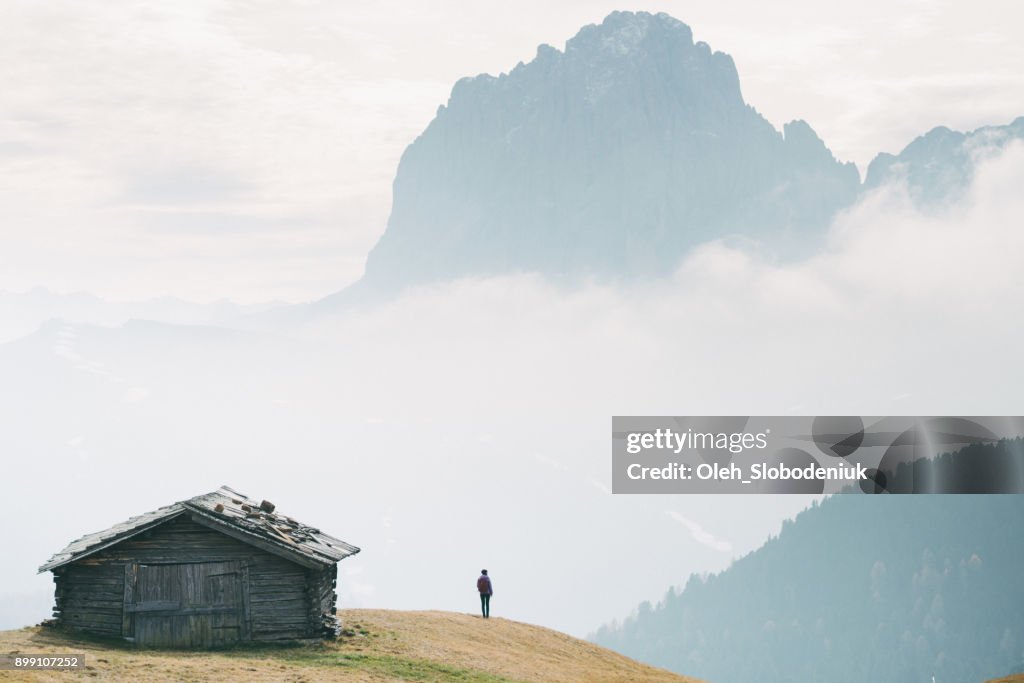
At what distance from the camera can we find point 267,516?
45000 millimetres

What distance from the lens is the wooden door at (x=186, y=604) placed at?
4166 centimetres

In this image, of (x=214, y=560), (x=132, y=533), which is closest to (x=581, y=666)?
(x=214, y=560)

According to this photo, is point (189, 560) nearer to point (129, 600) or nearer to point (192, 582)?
point (192, 582)

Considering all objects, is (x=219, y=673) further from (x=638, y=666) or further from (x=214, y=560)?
(x=638, y=666)

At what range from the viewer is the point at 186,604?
137ft

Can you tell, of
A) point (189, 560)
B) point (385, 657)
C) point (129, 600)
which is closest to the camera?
point (385, 657)

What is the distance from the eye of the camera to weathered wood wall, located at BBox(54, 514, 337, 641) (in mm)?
42062

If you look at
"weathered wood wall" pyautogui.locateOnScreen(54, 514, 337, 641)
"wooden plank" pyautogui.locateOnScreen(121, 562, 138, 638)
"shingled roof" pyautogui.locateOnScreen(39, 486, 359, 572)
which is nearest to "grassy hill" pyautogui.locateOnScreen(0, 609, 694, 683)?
"wooden plank" pyautogui.locateOnScreen(121, 562, 138, 638)

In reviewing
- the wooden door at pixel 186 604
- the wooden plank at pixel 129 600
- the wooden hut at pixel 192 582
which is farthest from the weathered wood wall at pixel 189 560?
the wooden door at pixel 186 604

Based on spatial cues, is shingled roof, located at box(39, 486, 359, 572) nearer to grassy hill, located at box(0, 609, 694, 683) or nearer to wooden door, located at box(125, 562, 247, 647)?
wooden door, located at box(125, 562, 247, 647)

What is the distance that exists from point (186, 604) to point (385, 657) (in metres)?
7.32

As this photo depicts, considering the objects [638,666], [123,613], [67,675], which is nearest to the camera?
[67,675]

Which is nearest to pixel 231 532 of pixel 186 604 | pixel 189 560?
pixel 189 560

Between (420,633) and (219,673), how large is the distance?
41.3 ft
